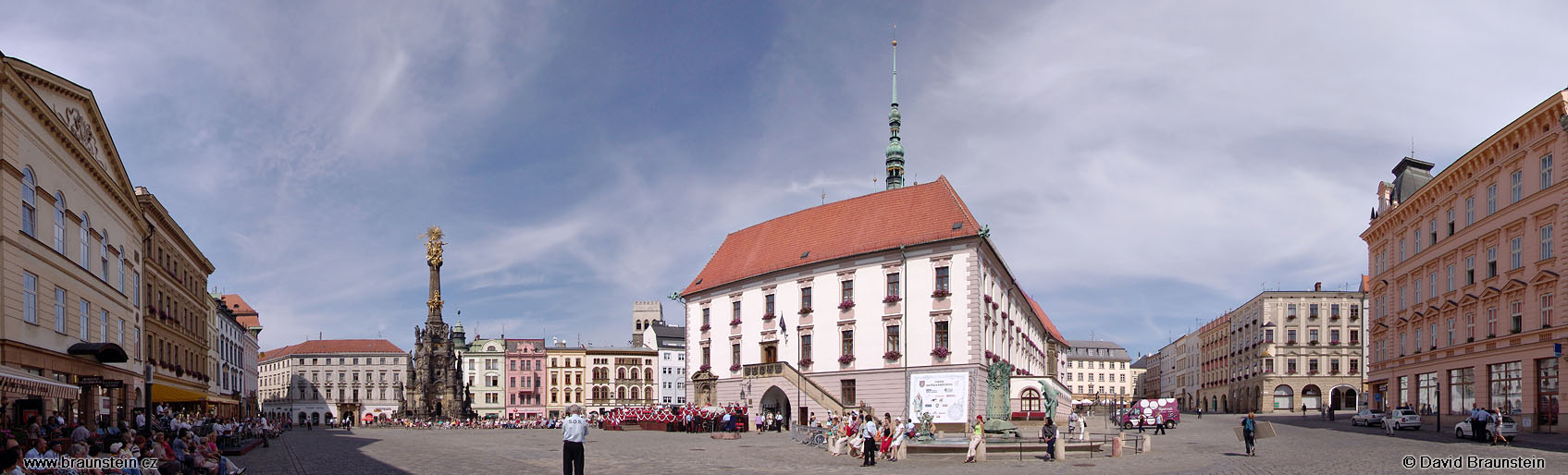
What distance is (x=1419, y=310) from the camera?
5169 centimetres

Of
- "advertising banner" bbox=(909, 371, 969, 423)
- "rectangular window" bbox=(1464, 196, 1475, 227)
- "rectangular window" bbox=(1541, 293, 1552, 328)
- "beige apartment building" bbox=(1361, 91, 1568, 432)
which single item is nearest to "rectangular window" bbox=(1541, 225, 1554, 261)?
"beige apartment building" bbox=(1361, 91, 1568, 432)

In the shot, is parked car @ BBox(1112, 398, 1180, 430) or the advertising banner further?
parked car @ BBox(1112, 398, 1180, 430)

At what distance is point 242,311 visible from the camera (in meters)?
111

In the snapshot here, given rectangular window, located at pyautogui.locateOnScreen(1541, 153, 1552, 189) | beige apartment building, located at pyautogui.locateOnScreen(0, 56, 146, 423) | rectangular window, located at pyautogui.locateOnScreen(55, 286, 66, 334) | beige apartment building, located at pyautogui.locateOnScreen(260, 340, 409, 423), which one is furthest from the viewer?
beige apartment building, located at pyautogui.locateOnScreen(260, 340, 409, 423)

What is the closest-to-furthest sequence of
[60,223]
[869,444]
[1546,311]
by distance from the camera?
[869,444], [60,223], [1546,311]

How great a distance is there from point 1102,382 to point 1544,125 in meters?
138

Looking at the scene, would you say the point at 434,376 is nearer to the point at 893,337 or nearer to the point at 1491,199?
the point at 893,337

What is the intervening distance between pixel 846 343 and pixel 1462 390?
26.8 meters

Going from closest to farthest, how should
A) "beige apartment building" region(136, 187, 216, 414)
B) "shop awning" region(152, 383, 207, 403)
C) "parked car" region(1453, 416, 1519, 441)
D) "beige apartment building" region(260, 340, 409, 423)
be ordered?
"parked car" region(1453, 416, 1519, 441) < "shop awning" region(152, 383, 207, 403) < "beige apartment building" region(136, 187, 216, 414) < "beige apartment building" region(260, 340, 409, 423)

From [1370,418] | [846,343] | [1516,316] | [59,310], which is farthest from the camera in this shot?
[846,343]

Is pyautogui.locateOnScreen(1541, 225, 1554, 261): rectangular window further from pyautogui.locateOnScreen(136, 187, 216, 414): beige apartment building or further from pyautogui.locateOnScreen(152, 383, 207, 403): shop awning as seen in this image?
pyautogui.locateOnScreen(136, 187, 216, 414): beige apartment building

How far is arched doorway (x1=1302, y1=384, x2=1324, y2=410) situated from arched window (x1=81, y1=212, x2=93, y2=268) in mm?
86731

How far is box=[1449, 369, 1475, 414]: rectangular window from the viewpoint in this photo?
149ft

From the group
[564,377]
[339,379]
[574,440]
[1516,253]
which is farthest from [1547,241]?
[339,379]
